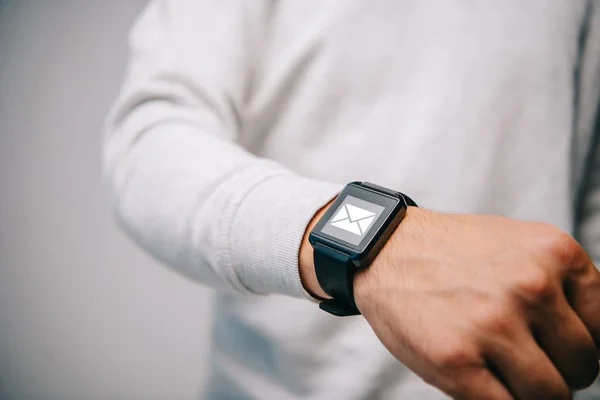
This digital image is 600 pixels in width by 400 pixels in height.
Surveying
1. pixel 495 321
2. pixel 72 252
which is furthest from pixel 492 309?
pixel 72 252

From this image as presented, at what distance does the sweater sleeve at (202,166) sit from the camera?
1.37 feet

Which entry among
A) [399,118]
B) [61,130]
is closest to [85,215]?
[61,130]

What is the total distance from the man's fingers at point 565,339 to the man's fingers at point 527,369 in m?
0.01

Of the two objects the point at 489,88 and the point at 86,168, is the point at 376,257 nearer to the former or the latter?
the point at 489,88

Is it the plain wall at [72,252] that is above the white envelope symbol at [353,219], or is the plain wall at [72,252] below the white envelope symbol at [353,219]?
below

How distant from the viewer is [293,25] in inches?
24.9

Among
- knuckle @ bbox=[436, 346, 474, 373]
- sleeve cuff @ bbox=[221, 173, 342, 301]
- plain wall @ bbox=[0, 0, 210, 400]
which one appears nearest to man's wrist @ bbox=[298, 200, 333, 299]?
sleeve cuff @ bbox=[221, 173, 342, 301]

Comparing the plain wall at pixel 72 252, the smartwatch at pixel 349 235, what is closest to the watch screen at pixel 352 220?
the smartwatch at pixel 349 235

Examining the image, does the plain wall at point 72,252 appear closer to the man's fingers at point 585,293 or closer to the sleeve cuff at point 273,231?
the sleeve cuff at point 273,231

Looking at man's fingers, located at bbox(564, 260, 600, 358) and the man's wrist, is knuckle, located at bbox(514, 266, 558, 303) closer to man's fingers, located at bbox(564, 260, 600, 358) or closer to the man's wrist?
man's fingers, located at bbox(564, 260, 600, 358)

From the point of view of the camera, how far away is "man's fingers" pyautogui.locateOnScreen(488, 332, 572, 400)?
0.92 ft

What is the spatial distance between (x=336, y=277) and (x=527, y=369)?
161mm

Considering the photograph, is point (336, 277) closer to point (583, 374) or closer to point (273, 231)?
point (273, 231)

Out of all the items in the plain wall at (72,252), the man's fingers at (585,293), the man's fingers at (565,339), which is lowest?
the plain wall at (72,252)
